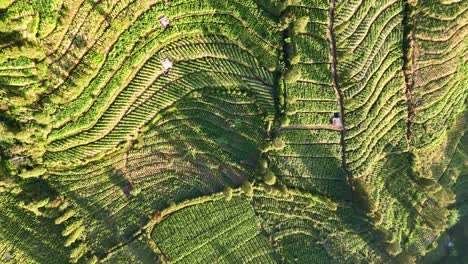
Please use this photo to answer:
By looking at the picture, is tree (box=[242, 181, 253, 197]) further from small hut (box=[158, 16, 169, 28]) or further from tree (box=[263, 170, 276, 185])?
small hut (box=[158, 16, 169, 28])

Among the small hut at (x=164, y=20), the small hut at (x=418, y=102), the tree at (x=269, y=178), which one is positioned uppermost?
the small hut at (x=164, y=20)

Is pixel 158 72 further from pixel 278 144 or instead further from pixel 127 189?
pixel 278 144

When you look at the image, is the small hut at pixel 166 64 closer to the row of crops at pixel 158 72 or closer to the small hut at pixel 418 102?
the row of crops at pixel 158 72

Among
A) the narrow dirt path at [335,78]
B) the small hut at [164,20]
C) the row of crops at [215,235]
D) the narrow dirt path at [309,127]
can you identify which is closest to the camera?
the small hut at [164,20]


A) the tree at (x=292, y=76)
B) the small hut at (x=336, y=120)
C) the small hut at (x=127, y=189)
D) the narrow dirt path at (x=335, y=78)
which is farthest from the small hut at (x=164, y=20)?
the small hut at (x=336, y=120)

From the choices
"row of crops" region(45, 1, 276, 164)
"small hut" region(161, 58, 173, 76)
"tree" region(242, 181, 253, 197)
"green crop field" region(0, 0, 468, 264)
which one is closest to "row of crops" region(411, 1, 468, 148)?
"green crop field" region(0, 0, 468, 264)

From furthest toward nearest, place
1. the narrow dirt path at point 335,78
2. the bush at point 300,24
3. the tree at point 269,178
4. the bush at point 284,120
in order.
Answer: the tree at point 269,178 < the bush at point 284,120 < the narrow dirt path at point 335,78 < the bush at point 300,24

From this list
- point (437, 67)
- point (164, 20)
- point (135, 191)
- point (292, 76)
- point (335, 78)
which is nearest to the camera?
point (164, 20)

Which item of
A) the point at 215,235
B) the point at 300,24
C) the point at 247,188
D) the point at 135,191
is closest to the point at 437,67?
the point at 300,24

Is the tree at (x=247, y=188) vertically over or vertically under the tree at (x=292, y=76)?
under

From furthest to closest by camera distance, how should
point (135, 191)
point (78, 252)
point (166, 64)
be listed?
point (135, 191) < point (78, 252) < point (166, 64)
